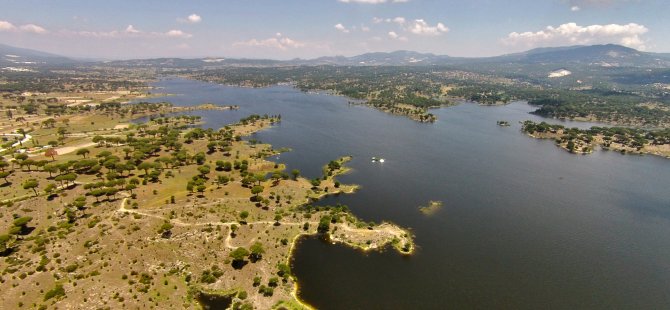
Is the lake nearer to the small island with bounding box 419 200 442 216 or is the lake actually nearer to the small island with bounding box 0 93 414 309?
the small island with bounding box 419 200 442 216

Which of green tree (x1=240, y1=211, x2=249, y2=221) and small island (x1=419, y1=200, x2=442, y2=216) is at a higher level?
green tree (x1=240, y1=211, x2=249, y2=221)

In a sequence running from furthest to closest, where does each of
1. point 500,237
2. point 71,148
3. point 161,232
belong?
point 71,148 → point 500,237 → point 161,232

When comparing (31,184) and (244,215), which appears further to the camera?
(31,184)

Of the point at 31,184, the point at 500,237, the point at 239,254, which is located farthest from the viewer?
the point at 31,184

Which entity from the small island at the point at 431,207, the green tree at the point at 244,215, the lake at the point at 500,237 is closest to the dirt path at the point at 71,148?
the lake at the point at 500,237

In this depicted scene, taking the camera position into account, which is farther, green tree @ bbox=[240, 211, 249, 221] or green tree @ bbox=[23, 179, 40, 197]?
green tree @ bbox=[23, 179, 40, 197]

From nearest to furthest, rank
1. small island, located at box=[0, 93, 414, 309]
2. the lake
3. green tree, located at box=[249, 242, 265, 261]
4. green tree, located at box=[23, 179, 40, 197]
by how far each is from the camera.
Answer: small island, located at box=[0, 93, 414, 309]
the lake
green tree, located at box=[249, 242, 265, 261]
green tree, located at box=[23, 179, 40, 197]

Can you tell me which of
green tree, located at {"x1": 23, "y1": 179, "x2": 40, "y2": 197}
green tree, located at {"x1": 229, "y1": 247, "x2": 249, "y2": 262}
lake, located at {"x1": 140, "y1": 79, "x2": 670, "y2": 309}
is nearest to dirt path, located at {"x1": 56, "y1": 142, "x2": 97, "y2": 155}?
green tree, located at {"x1": 23, "y1": 179, "x2": 40, "y2": 197}

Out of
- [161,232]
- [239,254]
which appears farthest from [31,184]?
[239,254]

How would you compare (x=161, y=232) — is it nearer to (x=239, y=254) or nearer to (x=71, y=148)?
(x=239, y=254)

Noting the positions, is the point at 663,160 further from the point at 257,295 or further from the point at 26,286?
the point at 26,286

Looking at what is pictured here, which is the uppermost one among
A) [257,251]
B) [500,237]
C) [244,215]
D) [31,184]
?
[31,184]
